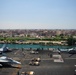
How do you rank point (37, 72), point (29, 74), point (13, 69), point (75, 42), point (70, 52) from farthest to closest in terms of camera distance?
point (75, 42)
point (70, 52)
point (13, 69)
point (37, 72)
point (29, 74)

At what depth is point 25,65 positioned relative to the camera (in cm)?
3136

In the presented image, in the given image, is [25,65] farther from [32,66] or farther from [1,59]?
[1,59]

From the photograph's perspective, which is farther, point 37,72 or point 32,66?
point 32,66

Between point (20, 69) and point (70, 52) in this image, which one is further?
point (70, 52)

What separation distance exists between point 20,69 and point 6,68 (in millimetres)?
2525

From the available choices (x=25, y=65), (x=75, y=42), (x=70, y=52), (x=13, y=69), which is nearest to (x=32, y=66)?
(x=25, y=65)

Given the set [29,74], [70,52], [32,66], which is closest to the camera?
[29,74]

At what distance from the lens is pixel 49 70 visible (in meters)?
28.4

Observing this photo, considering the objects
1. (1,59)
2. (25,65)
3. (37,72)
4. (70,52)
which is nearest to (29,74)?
(37,72)

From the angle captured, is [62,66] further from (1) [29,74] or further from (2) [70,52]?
(2) [70,52]

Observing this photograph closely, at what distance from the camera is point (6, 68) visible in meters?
29.7

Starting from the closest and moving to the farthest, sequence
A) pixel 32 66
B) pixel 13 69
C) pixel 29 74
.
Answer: pixel 29 74 → pixel 13 69 → pixel 32 66

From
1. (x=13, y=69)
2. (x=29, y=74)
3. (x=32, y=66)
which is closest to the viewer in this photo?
(x=29, y=74)

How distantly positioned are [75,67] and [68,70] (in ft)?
8.16
